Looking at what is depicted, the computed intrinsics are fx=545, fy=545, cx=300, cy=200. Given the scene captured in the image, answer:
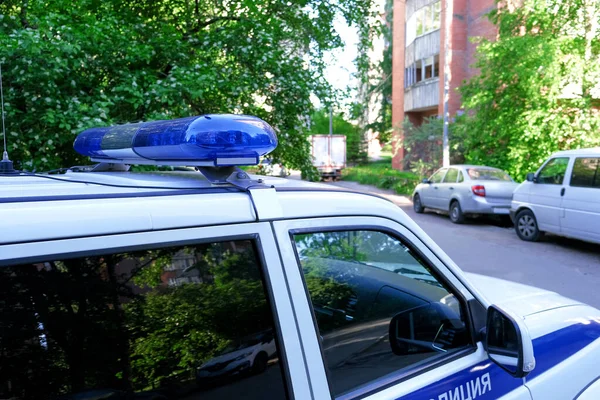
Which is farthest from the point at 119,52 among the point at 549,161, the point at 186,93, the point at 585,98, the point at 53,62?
the point at 585,98

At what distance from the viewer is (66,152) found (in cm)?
688

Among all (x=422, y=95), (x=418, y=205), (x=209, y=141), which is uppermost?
(x=422, y=95)

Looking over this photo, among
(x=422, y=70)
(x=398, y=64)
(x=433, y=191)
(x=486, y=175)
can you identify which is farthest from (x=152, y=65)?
(x=398, y=64)

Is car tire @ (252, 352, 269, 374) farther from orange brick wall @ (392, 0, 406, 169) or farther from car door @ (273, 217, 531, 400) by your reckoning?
orange brick wall @ (392, 0, 406, 169)

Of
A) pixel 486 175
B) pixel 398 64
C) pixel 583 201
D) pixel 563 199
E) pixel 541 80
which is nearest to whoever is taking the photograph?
pixel 583 201

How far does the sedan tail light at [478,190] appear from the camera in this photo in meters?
14.8

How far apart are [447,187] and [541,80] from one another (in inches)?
151

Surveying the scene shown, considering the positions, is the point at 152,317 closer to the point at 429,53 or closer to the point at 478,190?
the point at 478,190

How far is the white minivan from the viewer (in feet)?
33.4

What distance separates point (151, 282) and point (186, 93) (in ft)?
20.9

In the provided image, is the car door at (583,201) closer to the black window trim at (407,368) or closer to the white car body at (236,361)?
the black window trim at (407,368)

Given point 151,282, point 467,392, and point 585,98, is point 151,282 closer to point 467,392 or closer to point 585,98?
point 467,392

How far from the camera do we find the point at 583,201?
1031cm

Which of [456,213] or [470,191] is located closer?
[470,191]
